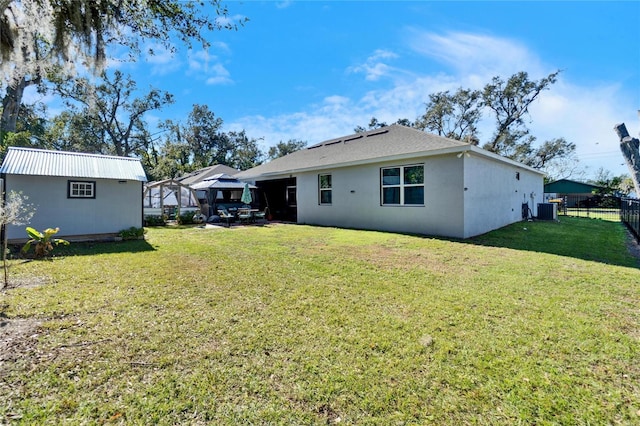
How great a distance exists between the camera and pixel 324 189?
13.5 m

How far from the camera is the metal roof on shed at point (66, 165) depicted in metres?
8.14

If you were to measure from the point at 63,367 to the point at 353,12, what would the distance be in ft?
35.1

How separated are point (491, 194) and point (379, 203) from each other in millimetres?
4191

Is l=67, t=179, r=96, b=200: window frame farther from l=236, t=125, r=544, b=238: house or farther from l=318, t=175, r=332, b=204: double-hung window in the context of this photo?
l=318, t=175, r=332, b=204: double-hung window

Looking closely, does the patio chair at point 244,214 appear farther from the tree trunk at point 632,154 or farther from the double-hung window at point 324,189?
the tree trunk at point 632,154

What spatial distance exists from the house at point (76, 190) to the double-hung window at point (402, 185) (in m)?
8.39

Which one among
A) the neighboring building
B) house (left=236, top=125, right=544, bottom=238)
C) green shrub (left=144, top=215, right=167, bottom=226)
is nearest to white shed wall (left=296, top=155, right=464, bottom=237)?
house (left=236, top=125, right=544, bottom=238)

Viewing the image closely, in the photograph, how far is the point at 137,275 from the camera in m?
5.23

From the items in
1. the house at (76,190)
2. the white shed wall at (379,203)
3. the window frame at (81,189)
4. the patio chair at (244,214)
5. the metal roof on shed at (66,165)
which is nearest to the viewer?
the metal roof on shed at (66,165)

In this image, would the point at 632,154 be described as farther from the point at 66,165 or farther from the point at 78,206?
the point at 66,165

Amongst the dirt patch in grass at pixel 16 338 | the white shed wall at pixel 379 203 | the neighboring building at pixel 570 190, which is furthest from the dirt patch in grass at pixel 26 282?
the neighboring building at pixel 570 190

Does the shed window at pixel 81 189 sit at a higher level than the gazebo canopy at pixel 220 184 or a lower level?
lower

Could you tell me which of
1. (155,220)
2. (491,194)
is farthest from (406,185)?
(155,220)

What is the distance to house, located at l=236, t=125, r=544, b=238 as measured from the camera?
369 inches
